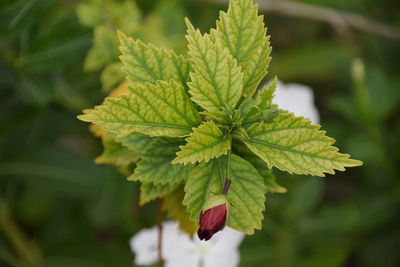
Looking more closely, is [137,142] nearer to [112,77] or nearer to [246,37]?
[246,37]

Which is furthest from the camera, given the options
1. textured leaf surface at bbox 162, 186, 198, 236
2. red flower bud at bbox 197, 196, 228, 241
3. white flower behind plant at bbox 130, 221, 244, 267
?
white flower behind plant at bbox 130, 221, 244, 267

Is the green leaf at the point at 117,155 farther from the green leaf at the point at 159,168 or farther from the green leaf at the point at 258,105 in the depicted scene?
the green leaf at the point at 258,105

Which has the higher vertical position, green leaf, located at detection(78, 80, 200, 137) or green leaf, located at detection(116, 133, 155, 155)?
green leaf, located at detection(78, 80, 200, 137)

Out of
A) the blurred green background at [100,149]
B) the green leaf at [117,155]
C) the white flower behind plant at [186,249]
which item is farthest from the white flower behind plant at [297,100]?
the green leaf at [117,155]

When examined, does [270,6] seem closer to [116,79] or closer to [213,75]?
[116,79]

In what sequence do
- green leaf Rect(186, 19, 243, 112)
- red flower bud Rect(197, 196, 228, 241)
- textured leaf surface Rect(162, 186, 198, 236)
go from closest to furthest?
red flower bud Rect(197, 196, 228, 241), green leaf Rect(186, 19, 243, 112), textured leaf surface Rect(162, 186, 198, 236)

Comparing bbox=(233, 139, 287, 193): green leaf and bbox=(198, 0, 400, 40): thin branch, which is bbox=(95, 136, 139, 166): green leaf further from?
bbox=(198, 0, 400, 40): thin branch

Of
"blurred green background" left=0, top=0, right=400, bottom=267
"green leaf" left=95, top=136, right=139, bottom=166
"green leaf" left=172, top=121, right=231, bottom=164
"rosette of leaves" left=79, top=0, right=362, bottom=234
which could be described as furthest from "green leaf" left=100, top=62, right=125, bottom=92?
"green leaf" left=172, top=121, right=231, bottom=164
